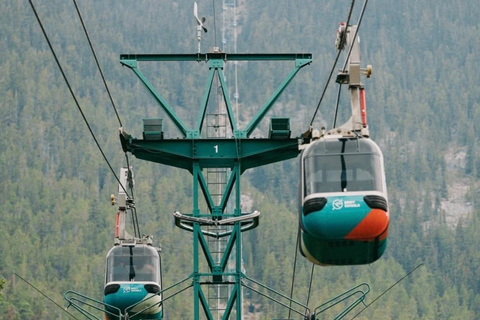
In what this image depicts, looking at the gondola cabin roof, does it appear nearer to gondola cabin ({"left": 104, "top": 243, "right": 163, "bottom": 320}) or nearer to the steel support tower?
the steel support tower

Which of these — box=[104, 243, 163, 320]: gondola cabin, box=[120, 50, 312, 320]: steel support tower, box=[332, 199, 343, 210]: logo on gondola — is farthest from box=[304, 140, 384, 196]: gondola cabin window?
box=[104, 243, 163, 320]: gondola cabin

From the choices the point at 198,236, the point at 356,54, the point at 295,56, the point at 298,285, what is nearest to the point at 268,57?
the point at 295,56

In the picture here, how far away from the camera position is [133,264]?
37375 mm

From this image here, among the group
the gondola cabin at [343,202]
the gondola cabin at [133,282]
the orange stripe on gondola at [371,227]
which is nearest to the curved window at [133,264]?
the gondola cabin at [133,282]

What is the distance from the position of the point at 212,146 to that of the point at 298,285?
163594 millimetres

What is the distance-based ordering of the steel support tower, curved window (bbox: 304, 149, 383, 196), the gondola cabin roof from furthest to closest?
the steel support tower
the gondola cabin roof
curved window (bbox: 304, 149, 383, 196)

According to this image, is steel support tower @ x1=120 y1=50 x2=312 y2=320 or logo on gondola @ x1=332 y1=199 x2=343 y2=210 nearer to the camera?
logo on gondola @ x1=332 y1=199 x2=343 y2=210

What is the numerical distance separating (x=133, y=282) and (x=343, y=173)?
598 inches

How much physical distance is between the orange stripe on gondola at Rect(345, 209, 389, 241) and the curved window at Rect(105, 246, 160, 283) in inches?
619

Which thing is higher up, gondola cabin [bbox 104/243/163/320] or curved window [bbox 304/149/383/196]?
curved window [bbox 304/149/383/196]

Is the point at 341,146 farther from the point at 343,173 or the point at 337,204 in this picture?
the point at 337,204

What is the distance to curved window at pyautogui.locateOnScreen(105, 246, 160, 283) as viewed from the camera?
121ft

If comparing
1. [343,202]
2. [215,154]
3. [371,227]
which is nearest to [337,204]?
[343,202]

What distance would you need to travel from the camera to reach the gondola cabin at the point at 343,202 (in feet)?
71.1
